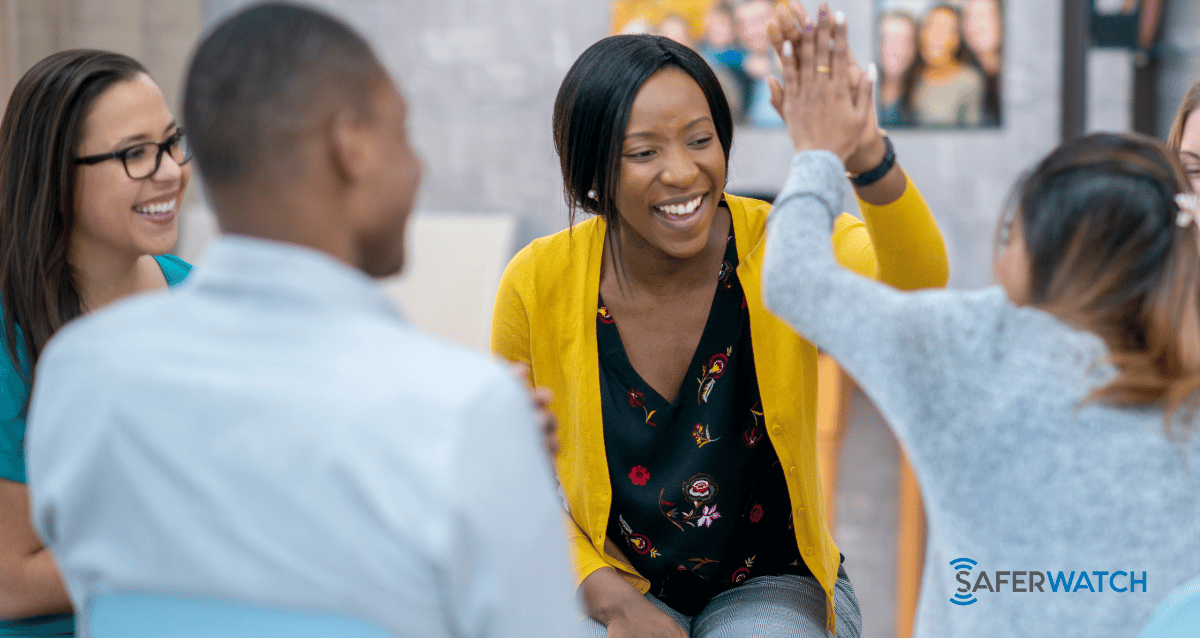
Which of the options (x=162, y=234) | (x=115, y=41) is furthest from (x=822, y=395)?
(x=115, y=41)

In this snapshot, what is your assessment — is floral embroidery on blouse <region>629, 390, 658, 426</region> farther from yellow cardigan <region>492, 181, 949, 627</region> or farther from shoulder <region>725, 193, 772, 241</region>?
shoulder <region>725, 193, 772, 241</region>

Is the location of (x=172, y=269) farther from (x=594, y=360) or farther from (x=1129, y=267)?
(x=1129, y=267)

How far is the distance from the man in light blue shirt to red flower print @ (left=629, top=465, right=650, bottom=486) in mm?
631

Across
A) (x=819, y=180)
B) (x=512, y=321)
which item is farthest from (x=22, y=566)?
(x=819, y=180)

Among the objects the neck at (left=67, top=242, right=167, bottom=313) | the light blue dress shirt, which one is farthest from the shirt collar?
the neck at (left=67, top=242, right=167, bottom=313)

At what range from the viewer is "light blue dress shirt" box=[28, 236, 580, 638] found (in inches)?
24.4

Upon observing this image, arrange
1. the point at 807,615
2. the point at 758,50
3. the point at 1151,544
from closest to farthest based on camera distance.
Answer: the point at 1151,544, the point at 807,615, the point at 758,50

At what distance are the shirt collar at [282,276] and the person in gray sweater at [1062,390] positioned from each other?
15.6 inches

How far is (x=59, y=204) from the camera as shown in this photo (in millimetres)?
1244

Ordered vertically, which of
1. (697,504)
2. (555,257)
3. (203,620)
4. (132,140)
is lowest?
(697,504)

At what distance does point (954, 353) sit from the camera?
32.2 inches

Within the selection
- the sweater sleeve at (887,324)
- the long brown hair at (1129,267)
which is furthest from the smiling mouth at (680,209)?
the long brown hair at (1129,267)

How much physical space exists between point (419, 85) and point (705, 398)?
8.15ft

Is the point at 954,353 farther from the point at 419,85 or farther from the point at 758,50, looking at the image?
the point at 419,85
